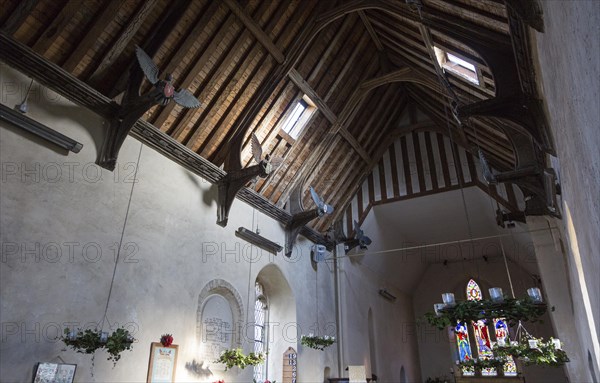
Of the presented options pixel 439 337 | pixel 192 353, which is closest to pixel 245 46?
pixel 192 353

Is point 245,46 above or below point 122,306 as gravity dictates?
above

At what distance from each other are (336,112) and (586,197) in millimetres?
7607

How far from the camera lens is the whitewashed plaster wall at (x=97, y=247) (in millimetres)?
4824

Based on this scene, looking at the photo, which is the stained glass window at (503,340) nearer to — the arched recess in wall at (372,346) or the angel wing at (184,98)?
the arched recess in wall at (372,346)

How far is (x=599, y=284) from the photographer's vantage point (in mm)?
2975

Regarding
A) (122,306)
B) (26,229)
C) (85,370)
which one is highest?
(26,229)

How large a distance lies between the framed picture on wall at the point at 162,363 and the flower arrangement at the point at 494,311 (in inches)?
146

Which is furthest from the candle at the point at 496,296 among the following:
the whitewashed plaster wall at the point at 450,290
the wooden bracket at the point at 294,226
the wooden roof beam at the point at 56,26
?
the whitewashed plaster wall at the point at 450,290

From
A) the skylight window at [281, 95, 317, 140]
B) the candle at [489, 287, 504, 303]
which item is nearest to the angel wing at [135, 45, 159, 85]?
the skylight window at [281, 95, 317, 140]

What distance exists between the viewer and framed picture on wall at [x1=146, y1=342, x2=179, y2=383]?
19.4 ft

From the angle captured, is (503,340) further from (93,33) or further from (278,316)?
(93,33)

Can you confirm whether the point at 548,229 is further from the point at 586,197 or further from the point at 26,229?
the point at 26,229

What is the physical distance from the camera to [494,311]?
5328 mm

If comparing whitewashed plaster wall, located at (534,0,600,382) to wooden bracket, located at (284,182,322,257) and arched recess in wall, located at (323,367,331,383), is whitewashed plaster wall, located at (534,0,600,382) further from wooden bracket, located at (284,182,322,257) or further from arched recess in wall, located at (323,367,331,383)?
arched recess in wall, located at (323,367,331,383)
